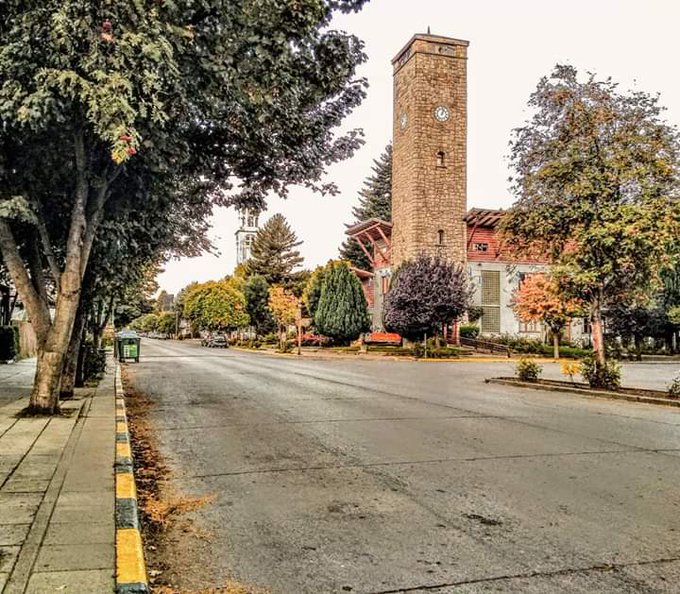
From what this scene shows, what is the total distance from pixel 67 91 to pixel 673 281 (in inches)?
1721

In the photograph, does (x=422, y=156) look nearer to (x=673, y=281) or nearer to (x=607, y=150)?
A: (x=673, y=281)

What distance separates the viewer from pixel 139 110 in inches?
303

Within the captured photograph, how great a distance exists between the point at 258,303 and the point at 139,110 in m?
62.4

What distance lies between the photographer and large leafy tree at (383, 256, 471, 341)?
3656cm

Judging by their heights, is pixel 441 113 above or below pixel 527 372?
above

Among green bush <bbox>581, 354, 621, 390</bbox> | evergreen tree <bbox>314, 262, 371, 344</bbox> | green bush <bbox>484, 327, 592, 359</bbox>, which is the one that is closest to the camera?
green bush <bbox>581, 354, 621, 390</bbox>

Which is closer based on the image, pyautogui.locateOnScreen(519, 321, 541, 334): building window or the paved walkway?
the paved walkway

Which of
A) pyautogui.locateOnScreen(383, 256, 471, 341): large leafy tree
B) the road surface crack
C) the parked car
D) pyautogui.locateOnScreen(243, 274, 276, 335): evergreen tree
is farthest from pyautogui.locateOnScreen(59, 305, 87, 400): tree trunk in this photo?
pyautogui.locateOnScreen(243, 274, 276, 335): evergreen tree

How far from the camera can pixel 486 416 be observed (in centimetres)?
1117

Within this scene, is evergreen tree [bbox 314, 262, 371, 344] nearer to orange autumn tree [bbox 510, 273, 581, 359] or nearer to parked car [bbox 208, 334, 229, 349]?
orange autumn tree [bbox 510, 273, 581, 359]

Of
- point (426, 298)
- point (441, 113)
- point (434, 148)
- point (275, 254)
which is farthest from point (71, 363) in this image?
point (275, 254)

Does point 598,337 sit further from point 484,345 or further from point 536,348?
point 484,345

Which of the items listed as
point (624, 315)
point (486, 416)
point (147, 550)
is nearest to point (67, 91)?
point (147, 550)

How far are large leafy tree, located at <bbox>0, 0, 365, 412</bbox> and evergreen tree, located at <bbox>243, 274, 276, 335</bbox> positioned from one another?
56.6 m
